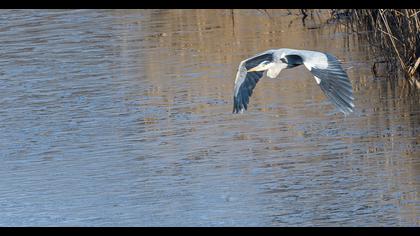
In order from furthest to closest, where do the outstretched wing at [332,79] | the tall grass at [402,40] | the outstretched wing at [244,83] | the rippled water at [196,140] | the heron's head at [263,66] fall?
the tall grass at [402,40] < the rippled water at [196,140] < the outstretched wing at [244,83] < the heron's head at [263,66] < the outstretched wing at [332,79]

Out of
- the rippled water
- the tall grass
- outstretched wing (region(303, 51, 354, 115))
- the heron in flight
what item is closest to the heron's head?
the heron in flight

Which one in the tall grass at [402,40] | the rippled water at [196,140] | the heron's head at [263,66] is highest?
the tall grass at [402,40]

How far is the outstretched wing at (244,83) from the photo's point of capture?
5.07m

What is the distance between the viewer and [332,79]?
14.6 feet

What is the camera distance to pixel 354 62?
1095cm

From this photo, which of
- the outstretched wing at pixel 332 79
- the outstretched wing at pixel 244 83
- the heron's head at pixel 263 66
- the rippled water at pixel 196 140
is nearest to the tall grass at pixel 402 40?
the rippled water at pixel 196 140

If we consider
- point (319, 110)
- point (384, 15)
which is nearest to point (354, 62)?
point (384, 15)

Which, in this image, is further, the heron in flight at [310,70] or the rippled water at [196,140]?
the rippled water at [196,140]

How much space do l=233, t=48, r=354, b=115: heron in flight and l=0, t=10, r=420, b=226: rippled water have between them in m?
1.00

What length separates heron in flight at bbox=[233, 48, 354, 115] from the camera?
4395 mm

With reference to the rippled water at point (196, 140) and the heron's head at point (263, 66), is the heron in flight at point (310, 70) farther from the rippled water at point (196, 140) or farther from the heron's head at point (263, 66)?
the rippled water at point (196, 140)

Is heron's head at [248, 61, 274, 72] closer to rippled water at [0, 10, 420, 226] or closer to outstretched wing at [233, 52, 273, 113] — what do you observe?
outstretched wing at [233, 52, 273, 113]
